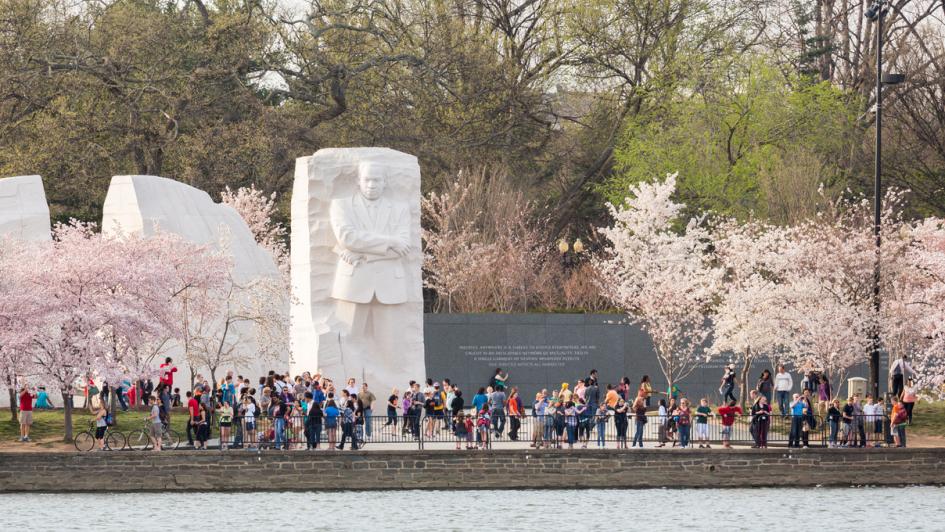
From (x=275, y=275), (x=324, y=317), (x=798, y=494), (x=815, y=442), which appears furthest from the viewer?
(x=275, y=275)

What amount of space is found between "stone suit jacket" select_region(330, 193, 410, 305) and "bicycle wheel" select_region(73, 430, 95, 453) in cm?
949

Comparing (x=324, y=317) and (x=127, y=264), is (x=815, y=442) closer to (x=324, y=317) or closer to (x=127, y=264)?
(x=324, y=317)

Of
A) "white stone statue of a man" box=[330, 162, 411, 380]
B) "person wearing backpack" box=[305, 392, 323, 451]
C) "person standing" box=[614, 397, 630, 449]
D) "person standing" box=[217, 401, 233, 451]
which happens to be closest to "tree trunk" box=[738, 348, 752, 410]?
"person standing" box=[614, 397, 630, 449]

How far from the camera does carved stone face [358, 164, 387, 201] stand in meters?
45.8

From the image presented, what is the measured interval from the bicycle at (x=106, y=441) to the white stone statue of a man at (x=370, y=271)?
9.07 metres

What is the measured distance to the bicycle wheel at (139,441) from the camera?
38.4 metres

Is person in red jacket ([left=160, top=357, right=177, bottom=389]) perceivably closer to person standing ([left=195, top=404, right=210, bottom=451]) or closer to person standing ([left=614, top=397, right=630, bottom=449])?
person standing ([left=195, top=404, right=210, bottom=451])

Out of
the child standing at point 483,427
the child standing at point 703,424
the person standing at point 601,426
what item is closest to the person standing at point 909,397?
the child standing at point 703,424

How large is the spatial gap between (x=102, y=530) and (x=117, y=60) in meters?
31.4

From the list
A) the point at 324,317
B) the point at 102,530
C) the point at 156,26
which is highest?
the point at 156,26

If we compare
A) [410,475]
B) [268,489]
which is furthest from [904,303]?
[268,489]

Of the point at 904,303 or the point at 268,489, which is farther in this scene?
the point at 904,303

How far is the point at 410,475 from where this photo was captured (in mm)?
37875

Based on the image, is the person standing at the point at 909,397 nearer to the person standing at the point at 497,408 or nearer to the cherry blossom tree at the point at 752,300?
the cherry blossom tree at the point at 752,300
